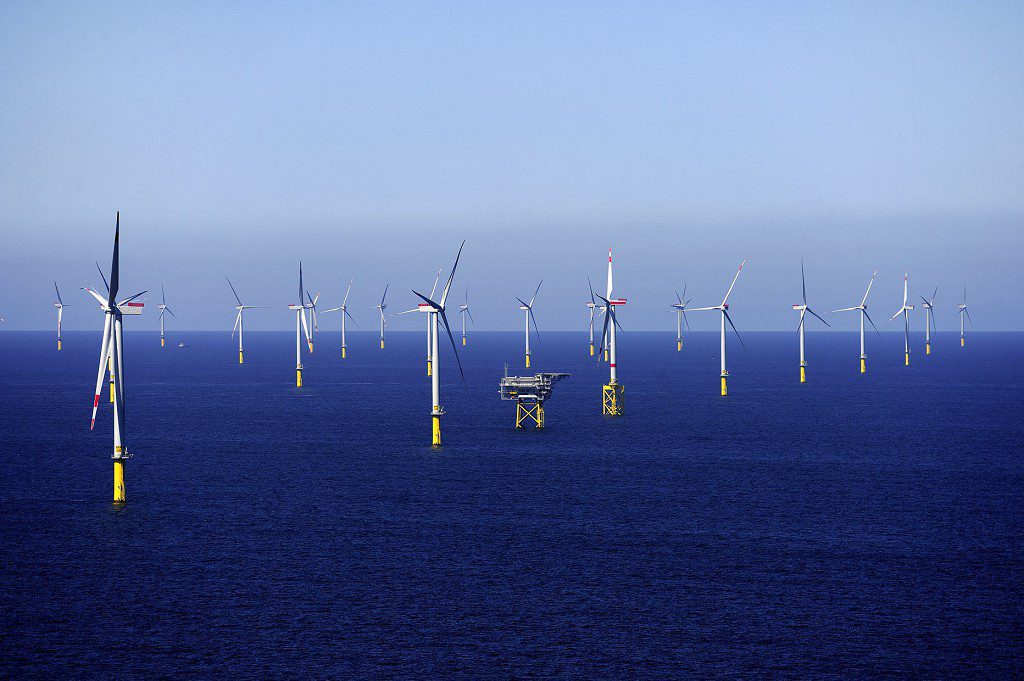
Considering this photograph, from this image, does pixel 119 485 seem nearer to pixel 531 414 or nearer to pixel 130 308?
pixel 130 308

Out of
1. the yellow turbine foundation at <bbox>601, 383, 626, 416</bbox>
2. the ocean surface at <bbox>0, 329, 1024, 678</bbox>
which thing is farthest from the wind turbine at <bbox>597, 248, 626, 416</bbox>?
the ocean surface at <bbox>0, 329, 1024, 678</bbox>

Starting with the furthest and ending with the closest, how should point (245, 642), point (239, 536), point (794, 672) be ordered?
point (239, 536)
point (245, 642)
point (794, 672)

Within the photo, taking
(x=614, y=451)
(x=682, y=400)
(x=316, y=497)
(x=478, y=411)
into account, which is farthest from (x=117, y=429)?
(x=682, y=400)

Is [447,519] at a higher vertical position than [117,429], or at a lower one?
lower

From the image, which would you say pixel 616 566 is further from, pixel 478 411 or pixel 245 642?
pixel 478 411

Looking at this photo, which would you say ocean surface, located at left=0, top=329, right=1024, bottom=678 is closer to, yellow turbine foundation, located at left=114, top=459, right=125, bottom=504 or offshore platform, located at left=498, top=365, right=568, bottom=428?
yellow turbine foundation, located at left=114, top=459, right=125, bottom=504

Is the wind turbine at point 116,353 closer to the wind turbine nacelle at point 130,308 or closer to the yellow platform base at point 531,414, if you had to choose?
the wind turbine nacelle at point 130,308

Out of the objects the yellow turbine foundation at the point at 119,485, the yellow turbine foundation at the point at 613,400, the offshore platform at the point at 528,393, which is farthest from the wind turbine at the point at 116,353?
the yellow turbine foundation at the point at 613,400

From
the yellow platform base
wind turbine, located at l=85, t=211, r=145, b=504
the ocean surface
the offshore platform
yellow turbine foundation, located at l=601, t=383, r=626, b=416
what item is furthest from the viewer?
yellow turbine foundation, located at l=601, t=383, r=626, b=416
